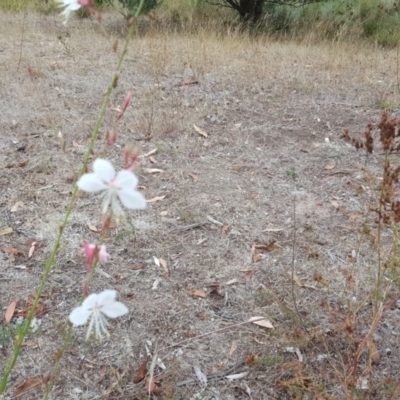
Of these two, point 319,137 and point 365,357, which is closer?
point 365,357

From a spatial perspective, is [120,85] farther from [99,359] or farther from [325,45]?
[99,359]

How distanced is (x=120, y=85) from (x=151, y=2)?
8.35 feet

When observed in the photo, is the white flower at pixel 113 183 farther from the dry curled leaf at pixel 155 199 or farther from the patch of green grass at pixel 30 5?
the patch of green grass at pixel 30 5

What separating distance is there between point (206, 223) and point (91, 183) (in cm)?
198

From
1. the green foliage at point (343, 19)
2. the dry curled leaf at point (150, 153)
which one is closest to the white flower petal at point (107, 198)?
the dry curled leaf at point (150, 153)

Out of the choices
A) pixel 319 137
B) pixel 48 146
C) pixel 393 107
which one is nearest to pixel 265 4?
pixel 393 107

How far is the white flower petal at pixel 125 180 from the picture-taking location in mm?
832

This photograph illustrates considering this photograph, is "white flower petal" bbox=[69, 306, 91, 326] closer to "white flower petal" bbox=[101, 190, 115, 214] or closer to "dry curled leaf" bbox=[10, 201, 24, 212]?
"white flower petal" bbox=[101, 190, 115, 214]

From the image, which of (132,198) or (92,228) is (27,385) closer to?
(92,228)

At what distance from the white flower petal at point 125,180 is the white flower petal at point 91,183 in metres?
0.03

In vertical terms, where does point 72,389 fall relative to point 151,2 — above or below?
below

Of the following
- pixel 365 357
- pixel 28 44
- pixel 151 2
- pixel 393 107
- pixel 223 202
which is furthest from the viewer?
pixel 151 2

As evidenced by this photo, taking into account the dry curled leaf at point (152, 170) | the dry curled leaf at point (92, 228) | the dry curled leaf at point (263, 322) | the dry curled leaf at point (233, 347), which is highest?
the dry curled leaf at point (152, 170)

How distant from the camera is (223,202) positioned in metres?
2.98
